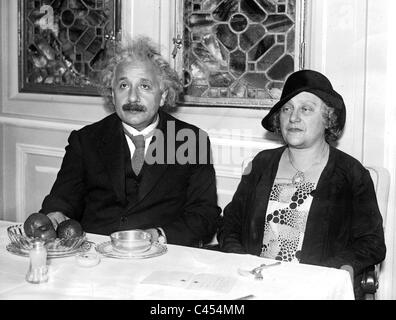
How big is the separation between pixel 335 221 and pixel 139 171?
3.30 ft

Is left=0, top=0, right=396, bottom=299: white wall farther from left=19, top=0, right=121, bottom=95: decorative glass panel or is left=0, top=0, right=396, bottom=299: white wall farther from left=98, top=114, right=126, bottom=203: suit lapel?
left=98, top=114, right=126, bottom=203: suit lapel

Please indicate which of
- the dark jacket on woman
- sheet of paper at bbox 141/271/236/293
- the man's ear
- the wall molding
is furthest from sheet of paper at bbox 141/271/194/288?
the wall molding

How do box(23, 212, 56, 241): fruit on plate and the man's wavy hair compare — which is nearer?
box(23, 212, 56, 241): fruit on plate

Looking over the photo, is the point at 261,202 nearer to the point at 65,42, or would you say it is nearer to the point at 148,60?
the point at 148,60

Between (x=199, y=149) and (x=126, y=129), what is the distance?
0.40 m

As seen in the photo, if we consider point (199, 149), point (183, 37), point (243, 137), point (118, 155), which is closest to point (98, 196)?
point (118, 155)

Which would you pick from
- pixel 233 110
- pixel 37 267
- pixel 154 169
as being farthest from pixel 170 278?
pixel 233 110

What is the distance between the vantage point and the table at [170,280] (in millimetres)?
1741

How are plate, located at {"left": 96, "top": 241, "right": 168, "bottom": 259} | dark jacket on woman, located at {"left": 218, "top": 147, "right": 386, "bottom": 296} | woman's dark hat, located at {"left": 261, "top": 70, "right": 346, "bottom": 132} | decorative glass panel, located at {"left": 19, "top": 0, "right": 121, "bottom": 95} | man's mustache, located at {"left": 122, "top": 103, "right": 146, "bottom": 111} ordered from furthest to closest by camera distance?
decorative glass panel, located at {"left": 19, "top": 0, "right": 121, "bottom": 95}, man's mustache, located at {"left": 122, "top": 103, "right": 146, "bottom": 111}, woman's dark hat, located at {"left": 261, "top": 70, "right": 346, "bottom": 132}, dark jacket on woman, located at {"left": 218, "top": 147, "right": 386, "bottom": 296}, plate, located at {"left": 96, "top": 241, "right": 168, "bottom": 259}

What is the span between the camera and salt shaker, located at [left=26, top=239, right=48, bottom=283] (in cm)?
182

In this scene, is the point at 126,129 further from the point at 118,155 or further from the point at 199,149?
the point at 199,149

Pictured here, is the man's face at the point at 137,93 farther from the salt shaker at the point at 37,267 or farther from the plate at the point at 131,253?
the salt shaker at the point at 37,267

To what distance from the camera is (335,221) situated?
2.75 meters

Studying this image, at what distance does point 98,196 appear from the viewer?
10.2 ft
